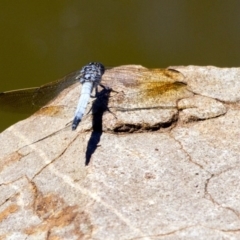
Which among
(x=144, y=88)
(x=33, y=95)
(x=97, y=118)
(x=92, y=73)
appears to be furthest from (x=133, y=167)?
(x=33, y=95)

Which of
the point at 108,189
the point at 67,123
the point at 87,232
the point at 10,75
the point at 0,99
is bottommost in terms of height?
the point at 87,232

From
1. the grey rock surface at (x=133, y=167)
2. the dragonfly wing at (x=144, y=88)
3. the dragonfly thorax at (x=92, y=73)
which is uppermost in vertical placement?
the dragonfly thorax at (x=92, y=73)

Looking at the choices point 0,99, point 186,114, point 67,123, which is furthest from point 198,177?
point 0,99

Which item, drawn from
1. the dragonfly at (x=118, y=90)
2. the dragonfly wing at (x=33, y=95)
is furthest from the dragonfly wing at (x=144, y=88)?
the dragonfly wing at (x=33, y=95)

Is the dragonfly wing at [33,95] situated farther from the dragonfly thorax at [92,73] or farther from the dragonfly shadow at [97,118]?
the dragonfly shadow at [97,118]

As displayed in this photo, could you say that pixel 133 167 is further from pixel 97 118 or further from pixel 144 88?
pixel 144 88

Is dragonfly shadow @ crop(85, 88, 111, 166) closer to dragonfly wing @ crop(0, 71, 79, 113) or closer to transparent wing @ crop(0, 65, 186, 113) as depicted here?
transparent wing @ crop(0, 65, 186, 113)

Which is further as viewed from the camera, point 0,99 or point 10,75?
point 10,75

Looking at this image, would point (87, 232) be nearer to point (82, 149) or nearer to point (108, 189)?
point (108, 189)
